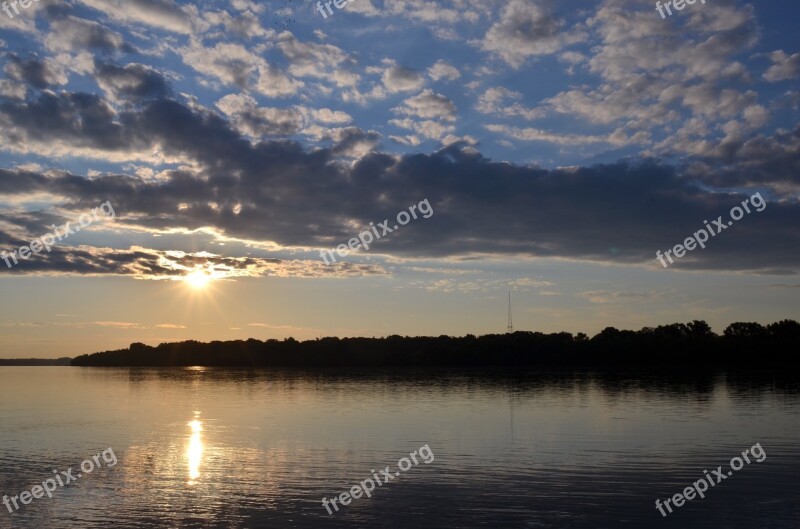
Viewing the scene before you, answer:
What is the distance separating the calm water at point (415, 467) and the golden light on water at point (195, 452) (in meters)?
0.17

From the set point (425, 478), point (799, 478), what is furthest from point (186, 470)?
point (799, 478)

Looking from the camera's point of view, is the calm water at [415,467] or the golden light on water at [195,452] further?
the golden light on water at [195,452]

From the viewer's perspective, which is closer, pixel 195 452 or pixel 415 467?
pixel 415 467

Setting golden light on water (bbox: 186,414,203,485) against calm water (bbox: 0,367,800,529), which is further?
golden light on water (bbox: 186,414,203,485)

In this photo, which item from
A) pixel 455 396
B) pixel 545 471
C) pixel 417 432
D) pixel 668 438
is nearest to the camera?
pixel 545 471

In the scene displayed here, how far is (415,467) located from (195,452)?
47.4 feet

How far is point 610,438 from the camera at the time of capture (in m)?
46.8

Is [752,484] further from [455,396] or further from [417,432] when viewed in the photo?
[455,396]

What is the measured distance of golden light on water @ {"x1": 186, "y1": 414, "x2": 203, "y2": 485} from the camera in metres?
35.5

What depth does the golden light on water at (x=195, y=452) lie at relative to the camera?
35.5 meters

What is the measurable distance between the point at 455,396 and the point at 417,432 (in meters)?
37.1

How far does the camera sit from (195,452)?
43281 millimetres

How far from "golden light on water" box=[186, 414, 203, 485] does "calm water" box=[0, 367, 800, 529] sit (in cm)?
17

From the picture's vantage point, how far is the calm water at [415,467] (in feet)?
87.1
